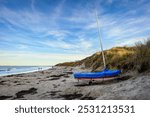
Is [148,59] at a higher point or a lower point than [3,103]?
higher

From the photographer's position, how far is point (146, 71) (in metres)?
13.8

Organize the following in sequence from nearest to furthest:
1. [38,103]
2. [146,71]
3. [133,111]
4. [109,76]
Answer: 1. [133,111]
2. [38,103]
3. [146,71]
4. [109,76]

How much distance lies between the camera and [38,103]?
617cm

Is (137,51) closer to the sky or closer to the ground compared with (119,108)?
closer to the sky

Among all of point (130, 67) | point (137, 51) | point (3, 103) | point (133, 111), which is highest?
point (137, 51)

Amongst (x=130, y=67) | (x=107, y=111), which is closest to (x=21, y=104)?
(x=107, y=111)

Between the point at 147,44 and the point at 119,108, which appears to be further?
the point at 147,44

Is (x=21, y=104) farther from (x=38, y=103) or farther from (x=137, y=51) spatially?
(x=137, y=51)

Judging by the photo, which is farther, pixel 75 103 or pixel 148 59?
pixel 148 59

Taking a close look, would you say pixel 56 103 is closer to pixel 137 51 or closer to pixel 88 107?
pixel 88 107

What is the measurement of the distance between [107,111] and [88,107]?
617mm

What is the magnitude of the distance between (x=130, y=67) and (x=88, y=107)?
513 inches

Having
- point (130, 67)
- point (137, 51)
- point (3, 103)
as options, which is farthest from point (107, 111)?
point (130, 67)

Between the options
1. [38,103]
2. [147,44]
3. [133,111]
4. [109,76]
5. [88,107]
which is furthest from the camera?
[109,76]
